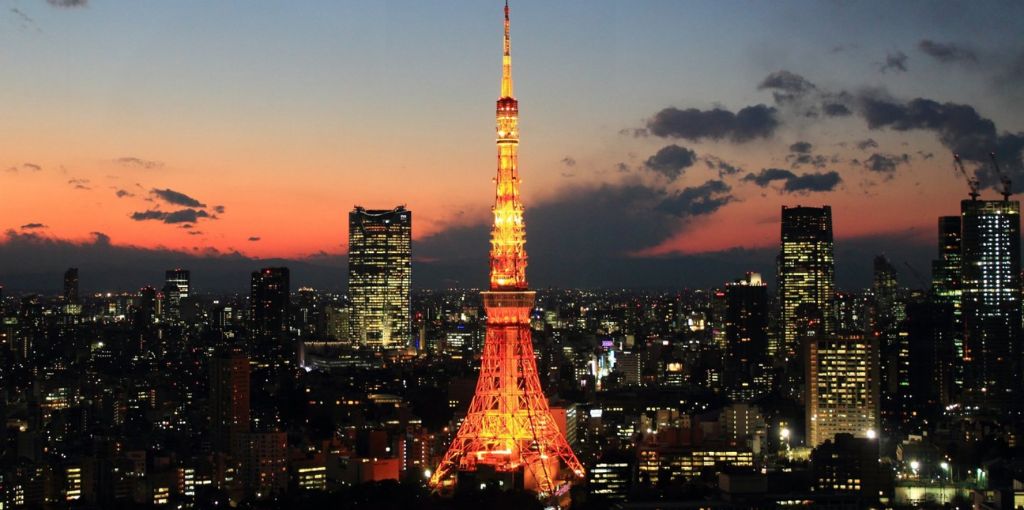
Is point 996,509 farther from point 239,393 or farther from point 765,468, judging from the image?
point 239,393

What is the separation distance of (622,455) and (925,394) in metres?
18.1

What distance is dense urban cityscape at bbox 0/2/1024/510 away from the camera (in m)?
24.7

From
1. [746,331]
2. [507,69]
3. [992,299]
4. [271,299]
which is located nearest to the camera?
[507,69]

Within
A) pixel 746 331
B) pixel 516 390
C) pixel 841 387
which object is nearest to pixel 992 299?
pixel 746 331

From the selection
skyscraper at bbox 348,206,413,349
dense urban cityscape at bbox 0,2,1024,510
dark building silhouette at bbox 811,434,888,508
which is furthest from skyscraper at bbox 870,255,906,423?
skyscraper at bbox 348,206,413,349

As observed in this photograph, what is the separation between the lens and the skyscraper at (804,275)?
183ft

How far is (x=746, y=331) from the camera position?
185 ft

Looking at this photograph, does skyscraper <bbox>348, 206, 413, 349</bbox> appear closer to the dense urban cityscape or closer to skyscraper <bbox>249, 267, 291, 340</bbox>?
the dense urban cityscape

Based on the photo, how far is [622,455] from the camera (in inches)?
1102

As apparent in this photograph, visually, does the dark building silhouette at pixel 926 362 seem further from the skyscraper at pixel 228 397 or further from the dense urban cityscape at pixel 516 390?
the skyscraper at pixel 228 397

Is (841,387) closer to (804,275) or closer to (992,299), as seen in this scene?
(992,299)

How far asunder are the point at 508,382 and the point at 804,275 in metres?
36.3

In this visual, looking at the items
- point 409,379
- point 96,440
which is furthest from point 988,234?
point 96,440

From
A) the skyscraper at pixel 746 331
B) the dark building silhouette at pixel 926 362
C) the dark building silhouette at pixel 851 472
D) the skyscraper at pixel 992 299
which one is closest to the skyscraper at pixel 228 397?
the dark building silhouette at pixel 851 472
